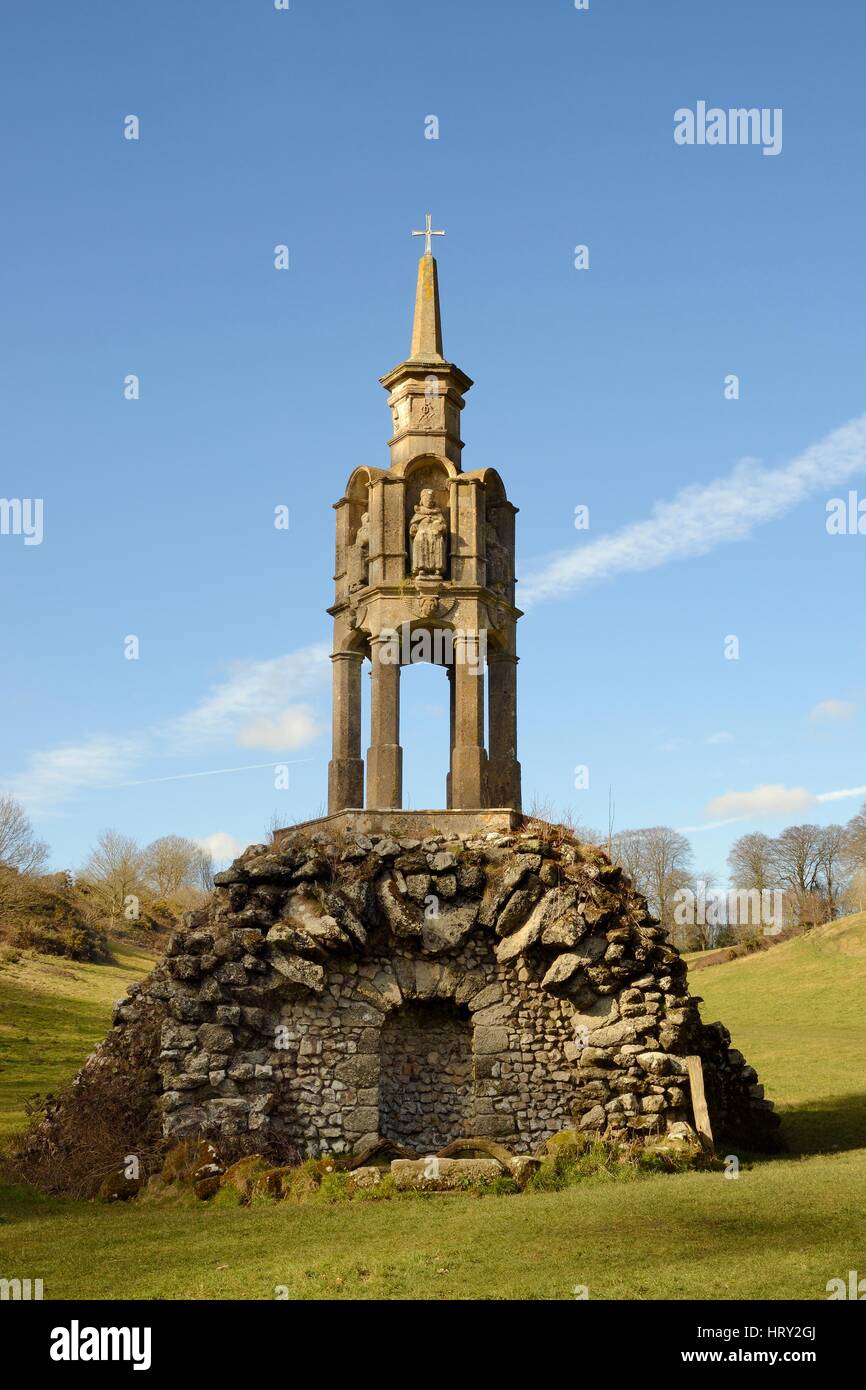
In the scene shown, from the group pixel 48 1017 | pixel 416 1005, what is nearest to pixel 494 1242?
pixel 416 1005

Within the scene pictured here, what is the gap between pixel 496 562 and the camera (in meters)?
23.0

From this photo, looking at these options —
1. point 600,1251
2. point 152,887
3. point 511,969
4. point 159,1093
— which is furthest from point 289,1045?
point 152,887

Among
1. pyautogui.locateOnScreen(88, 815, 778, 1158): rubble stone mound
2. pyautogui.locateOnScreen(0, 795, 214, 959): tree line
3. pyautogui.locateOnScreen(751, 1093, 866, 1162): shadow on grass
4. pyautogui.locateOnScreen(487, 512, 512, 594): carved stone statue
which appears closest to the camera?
pyautogui.locateOnScreen(88, 815, 778, 1158): rubble stone mound

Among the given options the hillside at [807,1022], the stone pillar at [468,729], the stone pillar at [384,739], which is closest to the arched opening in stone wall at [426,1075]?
the stone pillar at [384,739]

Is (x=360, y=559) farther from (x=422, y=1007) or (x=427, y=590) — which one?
(x=422, y=1007)

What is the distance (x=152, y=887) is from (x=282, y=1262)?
65.7m

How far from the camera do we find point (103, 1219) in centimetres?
1620

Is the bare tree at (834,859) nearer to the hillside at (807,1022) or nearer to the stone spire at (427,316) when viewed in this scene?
the hillside at (807,1022)

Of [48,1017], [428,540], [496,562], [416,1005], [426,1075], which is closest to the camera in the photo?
[426,1075]

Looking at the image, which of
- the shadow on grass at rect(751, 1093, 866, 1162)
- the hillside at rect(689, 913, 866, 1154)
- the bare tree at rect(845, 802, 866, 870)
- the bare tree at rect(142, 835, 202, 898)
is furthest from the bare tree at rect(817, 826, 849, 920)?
the shadow on grass at rect(751, 1093, 866, 1162)

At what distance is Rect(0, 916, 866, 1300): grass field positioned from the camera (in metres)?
11.0

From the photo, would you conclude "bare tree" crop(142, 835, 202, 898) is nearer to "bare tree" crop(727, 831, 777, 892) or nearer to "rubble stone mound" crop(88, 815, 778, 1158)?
"bare tree" crop(727, 831, 777, 892)

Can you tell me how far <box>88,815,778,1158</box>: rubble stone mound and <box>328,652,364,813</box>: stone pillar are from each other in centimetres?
245

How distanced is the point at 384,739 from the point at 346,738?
1525mm
